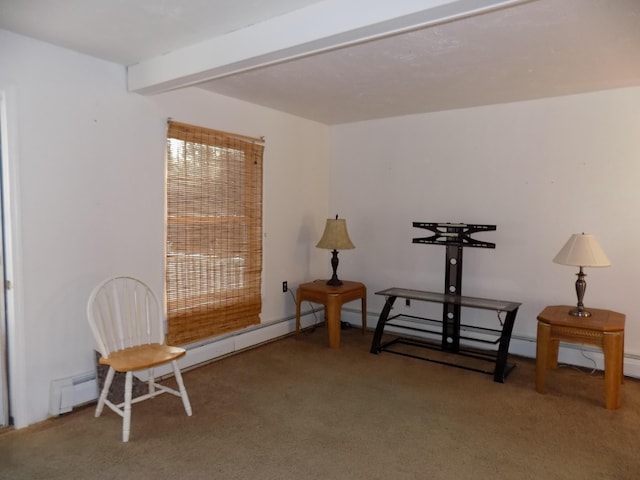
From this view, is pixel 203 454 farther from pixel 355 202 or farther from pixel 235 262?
pixel 355 202

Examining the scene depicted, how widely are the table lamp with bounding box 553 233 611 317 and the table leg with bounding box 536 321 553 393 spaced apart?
0.27 meters

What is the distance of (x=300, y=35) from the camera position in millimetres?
2121

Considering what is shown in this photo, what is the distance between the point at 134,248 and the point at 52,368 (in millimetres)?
891

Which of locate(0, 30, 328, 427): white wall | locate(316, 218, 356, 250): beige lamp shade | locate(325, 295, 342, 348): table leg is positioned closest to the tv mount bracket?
locate(316, 218, 356, 250): beige lamp shade

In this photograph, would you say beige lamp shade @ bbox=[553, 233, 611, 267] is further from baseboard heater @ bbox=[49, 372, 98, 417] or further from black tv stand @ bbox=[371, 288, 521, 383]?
baseboard heater @ bbox=[49, 372, 98, 417]

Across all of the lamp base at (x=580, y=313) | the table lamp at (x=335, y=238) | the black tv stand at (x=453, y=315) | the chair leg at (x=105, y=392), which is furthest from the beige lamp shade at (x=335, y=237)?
the chair leg at (x=105, y=392)

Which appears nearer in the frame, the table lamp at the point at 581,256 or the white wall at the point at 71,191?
the white wall at the point at 71,191

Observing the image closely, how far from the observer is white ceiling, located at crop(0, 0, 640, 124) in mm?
2033

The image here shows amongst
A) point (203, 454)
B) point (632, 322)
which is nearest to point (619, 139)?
point (632, 322)

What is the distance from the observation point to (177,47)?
2660mm

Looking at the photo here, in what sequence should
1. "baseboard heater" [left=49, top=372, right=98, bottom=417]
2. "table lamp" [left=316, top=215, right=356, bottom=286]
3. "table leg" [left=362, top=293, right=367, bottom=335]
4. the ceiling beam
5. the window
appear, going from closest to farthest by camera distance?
1. the ceiling beam
2. "baseboard heater" [left=49, top=372, right=98, bottom=417]
3. the window
4. "table lamp" [left=316, top=215, right=356, bottom=286]
5. "table leg" [left=362, top=293, right=367, bottom=335]

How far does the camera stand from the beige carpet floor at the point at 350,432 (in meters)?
2.23

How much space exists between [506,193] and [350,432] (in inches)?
98.3

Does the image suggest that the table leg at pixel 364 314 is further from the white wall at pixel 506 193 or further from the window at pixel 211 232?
the window at pixel 211 232
